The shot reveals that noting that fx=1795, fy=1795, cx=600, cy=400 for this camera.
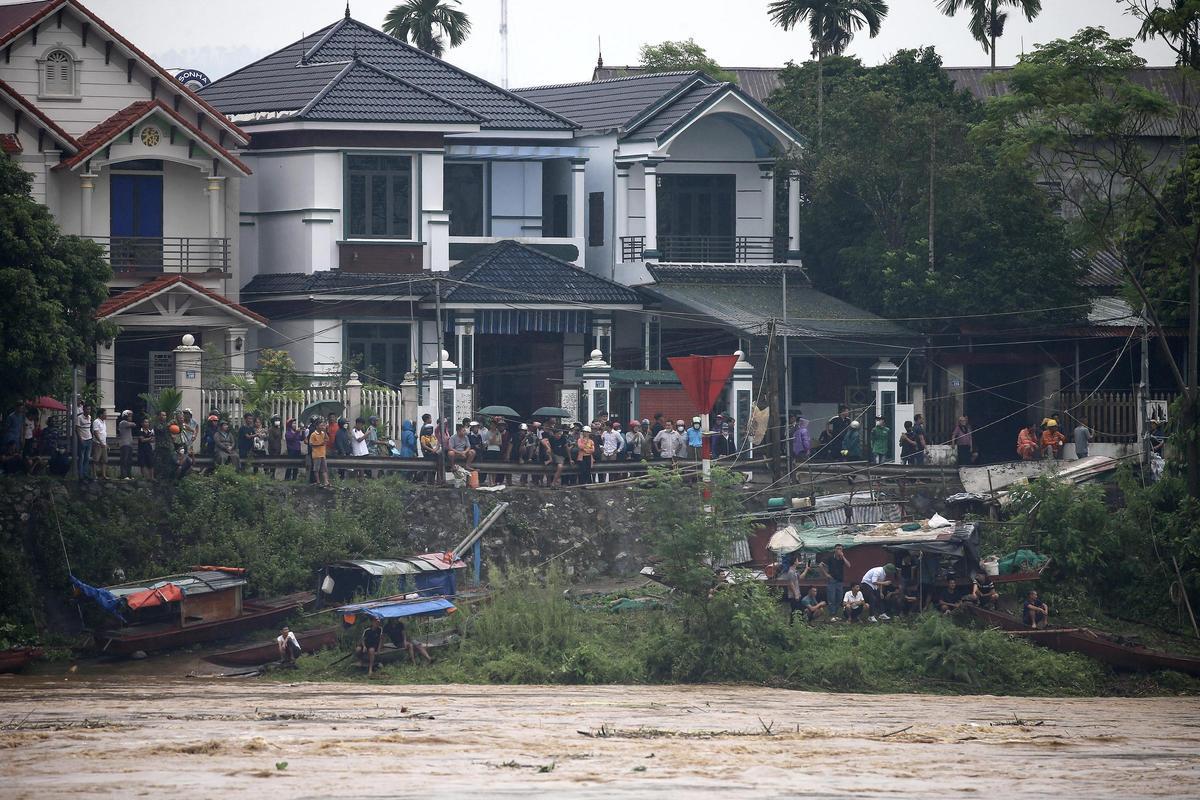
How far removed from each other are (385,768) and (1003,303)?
1026 inches

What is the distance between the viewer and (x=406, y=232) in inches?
1665

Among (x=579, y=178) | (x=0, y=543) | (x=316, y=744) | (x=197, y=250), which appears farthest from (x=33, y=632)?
(x=579, y=178)

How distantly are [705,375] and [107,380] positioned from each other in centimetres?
1306

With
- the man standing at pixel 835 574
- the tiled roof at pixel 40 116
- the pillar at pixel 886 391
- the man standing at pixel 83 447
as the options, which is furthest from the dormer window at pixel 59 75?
the man standing at pixel 835 574

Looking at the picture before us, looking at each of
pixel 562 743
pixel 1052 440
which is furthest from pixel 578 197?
pixel 562 743

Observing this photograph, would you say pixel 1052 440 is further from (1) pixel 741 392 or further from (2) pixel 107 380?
(2) pixel 107 380

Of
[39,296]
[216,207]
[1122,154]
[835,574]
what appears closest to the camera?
[39,296]

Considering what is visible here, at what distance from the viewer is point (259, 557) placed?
33.2 m

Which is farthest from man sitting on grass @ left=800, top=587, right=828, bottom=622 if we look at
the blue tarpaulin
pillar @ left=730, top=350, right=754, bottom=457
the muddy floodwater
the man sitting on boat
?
the blue tarpaulin

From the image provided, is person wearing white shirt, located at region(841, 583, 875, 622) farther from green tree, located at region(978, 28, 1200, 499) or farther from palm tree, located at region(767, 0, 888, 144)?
palm tree, located at region(767, 0, 888, 144)

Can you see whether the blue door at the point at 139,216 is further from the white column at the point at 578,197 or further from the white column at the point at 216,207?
the white column at the point at 578,197

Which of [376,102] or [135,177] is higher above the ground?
[376,102]

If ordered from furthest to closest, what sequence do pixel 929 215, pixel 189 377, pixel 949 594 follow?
pixel 929 215, pixel 189 377, pixel 949 594

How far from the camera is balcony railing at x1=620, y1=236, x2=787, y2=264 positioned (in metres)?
46.2
